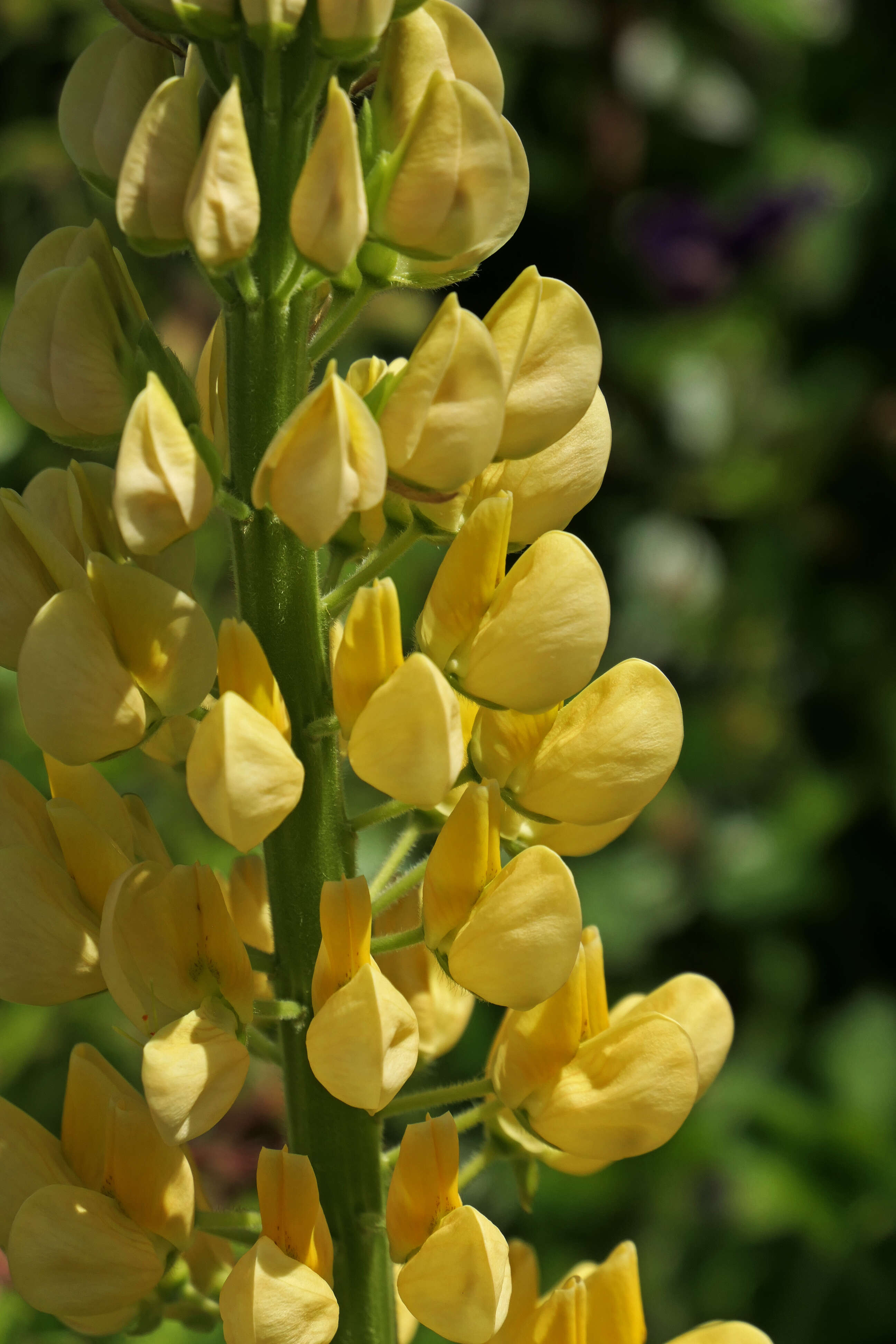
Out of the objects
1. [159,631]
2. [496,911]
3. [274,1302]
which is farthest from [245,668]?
[274,1302]

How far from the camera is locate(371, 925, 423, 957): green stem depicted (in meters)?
0.64

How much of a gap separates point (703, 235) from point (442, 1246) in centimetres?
181

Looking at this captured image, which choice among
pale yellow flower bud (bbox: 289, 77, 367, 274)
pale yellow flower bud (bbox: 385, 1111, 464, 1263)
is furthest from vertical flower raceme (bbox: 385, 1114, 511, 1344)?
pale yellow flower bud (bbox: 289, 77, 367, 274)

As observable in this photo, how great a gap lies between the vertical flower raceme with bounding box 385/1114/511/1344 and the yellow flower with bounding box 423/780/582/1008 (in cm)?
7

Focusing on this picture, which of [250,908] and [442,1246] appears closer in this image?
[442,1246]

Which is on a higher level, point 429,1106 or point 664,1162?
point 429,1106

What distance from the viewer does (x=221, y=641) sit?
0.58m

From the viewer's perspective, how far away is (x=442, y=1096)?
658 millimetres

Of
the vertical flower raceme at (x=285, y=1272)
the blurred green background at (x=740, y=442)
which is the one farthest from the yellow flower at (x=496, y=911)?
the blurred green background at (x=740, y=442)

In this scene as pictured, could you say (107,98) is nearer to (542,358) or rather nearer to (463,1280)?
(542,358)

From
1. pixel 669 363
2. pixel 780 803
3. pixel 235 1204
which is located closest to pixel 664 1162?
pixel 780 803

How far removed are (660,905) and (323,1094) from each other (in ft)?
4.56

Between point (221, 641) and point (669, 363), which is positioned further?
point (669, 363)

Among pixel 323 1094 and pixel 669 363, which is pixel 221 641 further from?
pixel 669 363
